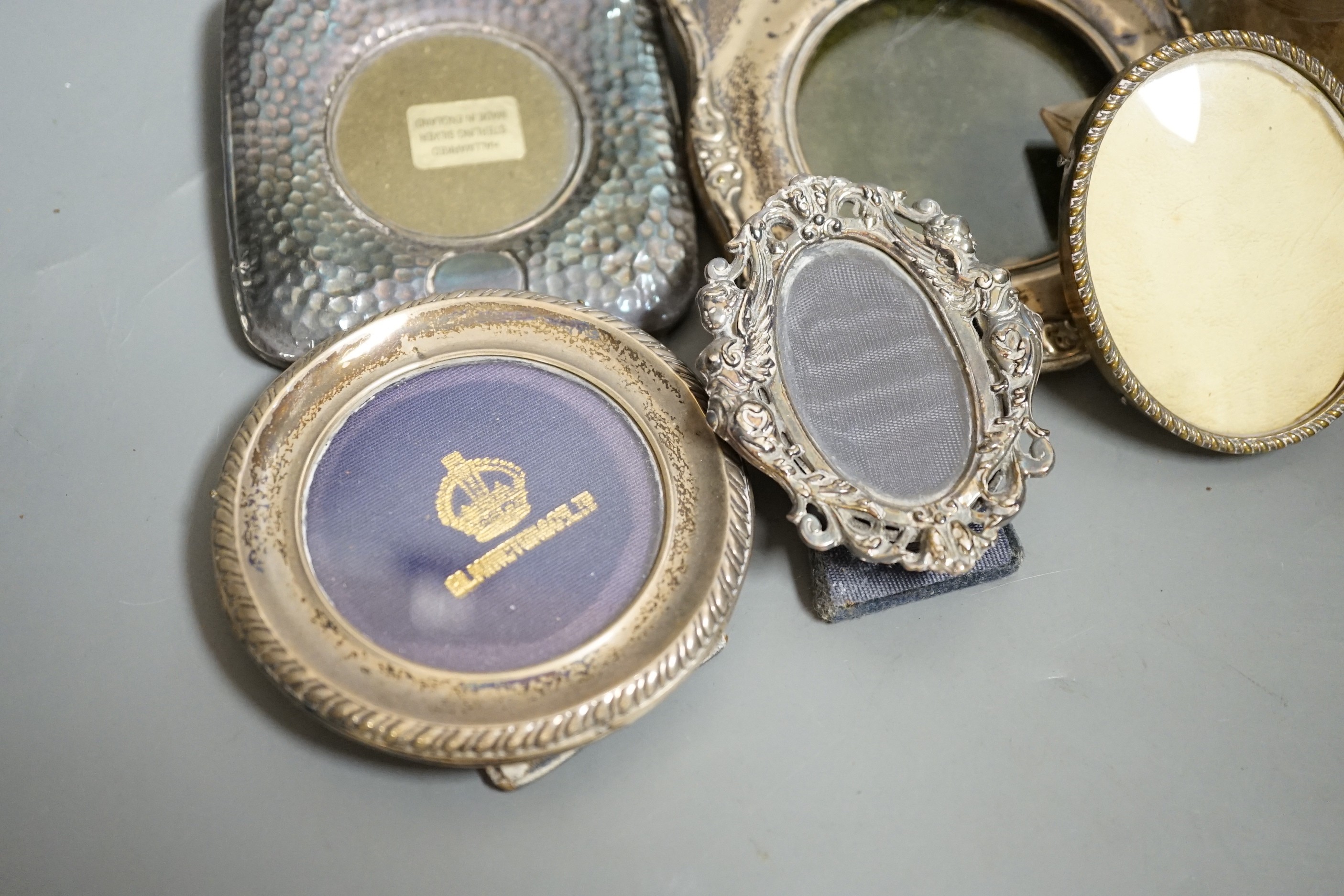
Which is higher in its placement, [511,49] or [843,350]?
[511,49]

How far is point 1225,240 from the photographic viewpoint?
119 cm

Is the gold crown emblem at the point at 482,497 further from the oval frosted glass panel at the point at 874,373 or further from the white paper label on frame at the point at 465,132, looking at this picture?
the white paper label on frame at the point at 465,132

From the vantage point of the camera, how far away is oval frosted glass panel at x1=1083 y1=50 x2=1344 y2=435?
1147 millimetres

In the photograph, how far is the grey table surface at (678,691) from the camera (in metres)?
0.95

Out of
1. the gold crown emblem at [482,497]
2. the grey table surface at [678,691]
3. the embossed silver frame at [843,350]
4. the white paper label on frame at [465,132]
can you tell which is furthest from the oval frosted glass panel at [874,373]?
the white paper label on frame at [465,132]

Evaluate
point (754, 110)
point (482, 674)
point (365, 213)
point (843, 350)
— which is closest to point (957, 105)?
point (754, 110)

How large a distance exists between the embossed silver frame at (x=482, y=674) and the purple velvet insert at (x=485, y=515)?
0.02 metres

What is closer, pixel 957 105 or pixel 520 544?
pixel 520 544

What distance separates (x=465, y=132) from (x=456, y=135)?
0.04 ft

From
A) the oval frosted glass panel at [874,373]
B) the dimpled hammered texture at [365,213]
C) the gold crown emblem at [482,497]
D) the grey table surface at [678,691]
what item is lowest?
the grey table surface at [678,691]

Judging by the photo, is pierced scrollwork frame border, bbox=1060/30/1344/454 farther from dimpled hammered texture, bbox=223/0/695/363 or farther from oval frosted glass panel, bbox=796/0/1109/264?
dimpled hammered texture, bbox=223/0/695/363

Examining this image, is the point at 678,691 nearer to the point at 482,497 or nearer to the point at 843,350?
the point at 482,497

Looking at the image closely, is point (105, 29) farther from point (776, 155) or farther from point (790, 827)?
point (790, 827)

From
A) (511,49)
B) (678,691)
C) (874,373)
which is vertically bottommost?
(678,691)
